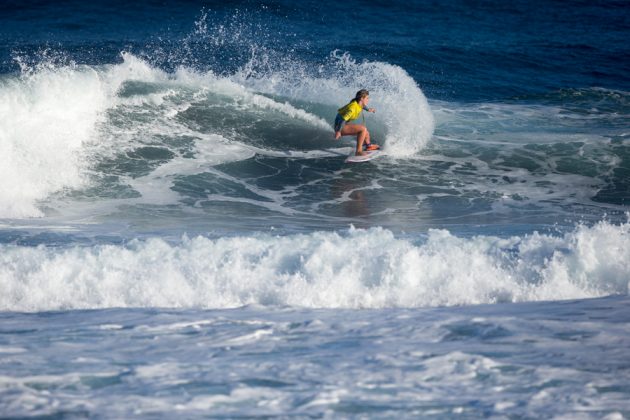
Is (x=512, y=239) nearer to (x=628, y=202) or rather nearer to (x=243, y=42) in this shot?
(x=628, y=202)

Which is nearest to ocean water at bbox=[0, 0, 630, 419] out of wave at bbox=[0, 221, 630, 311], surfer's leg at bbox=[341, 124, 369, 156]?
wave at bbox=[0, 221, 630, 311]

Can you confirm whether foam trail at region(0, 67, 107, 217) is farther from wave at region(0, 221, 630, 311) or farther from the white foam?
the white foam

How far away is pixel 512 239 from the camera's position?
8445 millimetres

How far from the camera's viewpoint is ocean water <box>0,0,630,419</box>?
17.2 feet

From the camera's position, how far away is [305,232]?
31.9ft

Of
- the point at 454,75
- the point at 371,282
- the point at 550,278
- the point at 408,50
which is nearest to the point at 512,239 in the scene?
the point at 550,278

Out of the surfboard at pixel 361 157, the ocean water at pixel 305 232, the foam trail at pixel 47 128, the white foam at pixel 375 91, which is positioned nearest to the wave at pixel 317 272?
the ocean water at pixel 305 232

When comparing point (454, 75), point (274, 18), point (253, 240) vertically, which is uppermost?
point (274, 18)

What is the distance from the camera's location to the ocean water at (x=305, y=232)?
5234 mm

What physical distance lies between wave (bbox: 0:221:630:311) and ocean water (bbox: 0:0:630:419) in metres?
0.03

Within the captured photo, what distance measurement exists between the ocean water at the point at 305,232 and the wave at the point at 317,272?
3 cm

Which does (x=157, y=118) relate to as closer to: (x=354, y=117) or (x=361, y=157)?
Result: (x=354, y=117)

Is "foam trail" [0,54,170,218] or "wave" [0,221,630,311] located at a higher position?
"foam trail" [0,54,170,218]

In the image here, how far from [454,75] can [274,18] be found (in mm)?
7530
